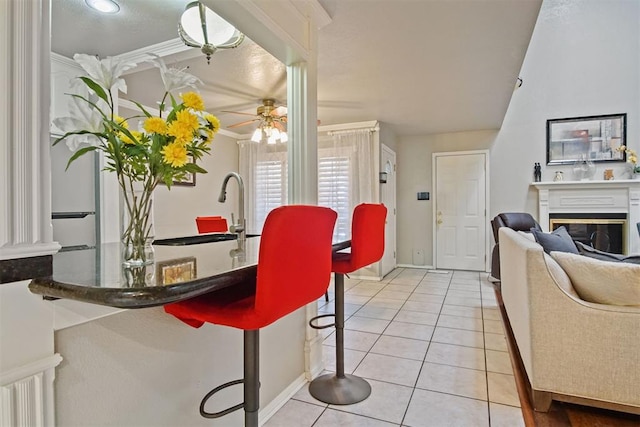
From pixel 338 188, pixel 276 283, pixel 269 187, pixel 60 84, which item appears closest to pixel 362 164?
pixel 338 188

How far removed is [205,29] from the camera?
1985mm

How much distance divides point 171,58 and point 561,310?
3.23m

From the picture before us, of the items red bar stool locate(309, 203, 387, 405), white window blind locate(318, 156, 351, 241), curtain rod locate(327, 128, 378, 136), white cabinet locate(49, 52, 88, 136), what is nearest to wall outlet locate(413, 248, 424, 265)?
white window blind locate(318, 156, 351, 241)

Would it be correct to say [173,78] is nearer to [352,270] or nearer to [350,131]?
[352,270]

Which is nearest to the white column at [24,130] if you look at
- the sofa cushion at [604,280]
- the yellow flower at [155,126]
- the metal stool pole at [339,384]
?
the yellow flower at [155,126]

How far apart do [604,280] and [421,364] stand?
1210 mm

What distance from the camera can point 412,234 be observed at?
6.05 metres

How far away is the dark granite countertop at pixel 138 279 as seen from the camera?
716 mm

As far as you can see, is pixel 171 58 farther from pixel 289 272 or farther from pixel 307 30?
pixel 289 272

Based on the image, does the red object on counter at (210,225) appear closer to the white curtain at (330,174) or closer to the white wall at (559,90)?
the white curtain at (330,174)

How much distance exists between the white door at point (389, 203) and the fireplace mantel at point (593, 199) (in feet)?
7.19

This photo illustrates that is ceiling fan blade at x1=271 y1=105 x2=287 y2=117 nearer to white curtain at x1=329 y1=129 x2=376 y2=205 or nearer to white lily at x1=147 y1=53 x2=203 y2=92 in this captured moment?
white curtain at x1=329 y1=129 x2=376 y2=205

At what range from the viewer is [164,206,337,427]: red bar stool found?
980 mm

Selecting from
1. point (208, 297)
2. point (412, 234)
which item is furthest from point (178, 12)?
point (412, 234)
